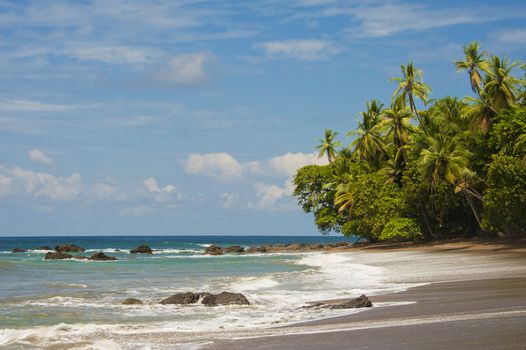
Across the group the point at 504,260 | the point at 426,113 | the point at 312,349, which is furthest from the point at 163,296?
the point at 426,113

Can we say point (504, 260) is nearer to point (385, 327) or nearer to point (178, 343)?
point (385, 327)

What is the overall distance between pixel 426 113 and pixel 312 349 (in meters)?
48.0

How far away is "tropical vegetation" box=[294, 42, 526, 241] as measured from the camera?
A: 3681cm

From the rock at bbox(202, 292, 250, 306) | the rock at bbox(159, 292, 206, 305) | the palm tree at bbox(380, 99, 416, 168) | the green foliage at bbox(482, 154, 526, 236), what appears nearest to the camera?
the rock at bbox(202, 292, 250, 306)

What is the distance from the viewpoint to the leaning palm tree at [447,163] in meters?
40.6

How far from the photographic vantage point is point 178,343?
10.7 metres

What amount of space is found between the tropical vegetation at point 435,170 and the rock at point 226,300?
21620 mm

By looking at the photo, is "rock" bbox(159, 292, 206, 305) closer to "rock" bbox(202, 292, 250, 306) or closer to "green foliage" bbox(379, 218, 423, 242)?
"rock" bbox(202, 292, 250, 306)

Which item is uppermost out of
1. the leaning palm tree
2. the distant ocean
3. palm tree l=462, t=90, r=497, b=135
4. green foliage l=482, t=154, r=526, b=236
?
palm tree l=462, t=90, r=497, b=135

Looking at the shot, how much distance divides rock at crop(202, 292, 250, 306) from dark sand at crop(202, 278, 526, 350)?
12.8ft

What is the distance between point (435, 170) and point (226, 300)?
2691cm

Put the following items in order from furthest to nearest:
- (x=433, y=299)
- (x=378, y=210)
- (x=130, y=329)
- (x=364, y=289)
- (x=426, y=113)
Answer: (x=426, y=113), (x=378, y=210), (x=364, y=289), (x=433, y=299), (x=130, y=329)

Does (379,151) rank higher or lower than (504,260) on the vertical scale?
higher

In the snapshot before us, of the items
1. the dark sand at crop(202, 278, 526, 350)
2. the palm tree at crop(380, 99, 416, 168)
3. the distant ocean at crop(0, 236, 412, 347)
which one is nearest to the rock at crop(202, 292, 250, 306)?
the distant ocean at crop(0, 236, 412, 347)
